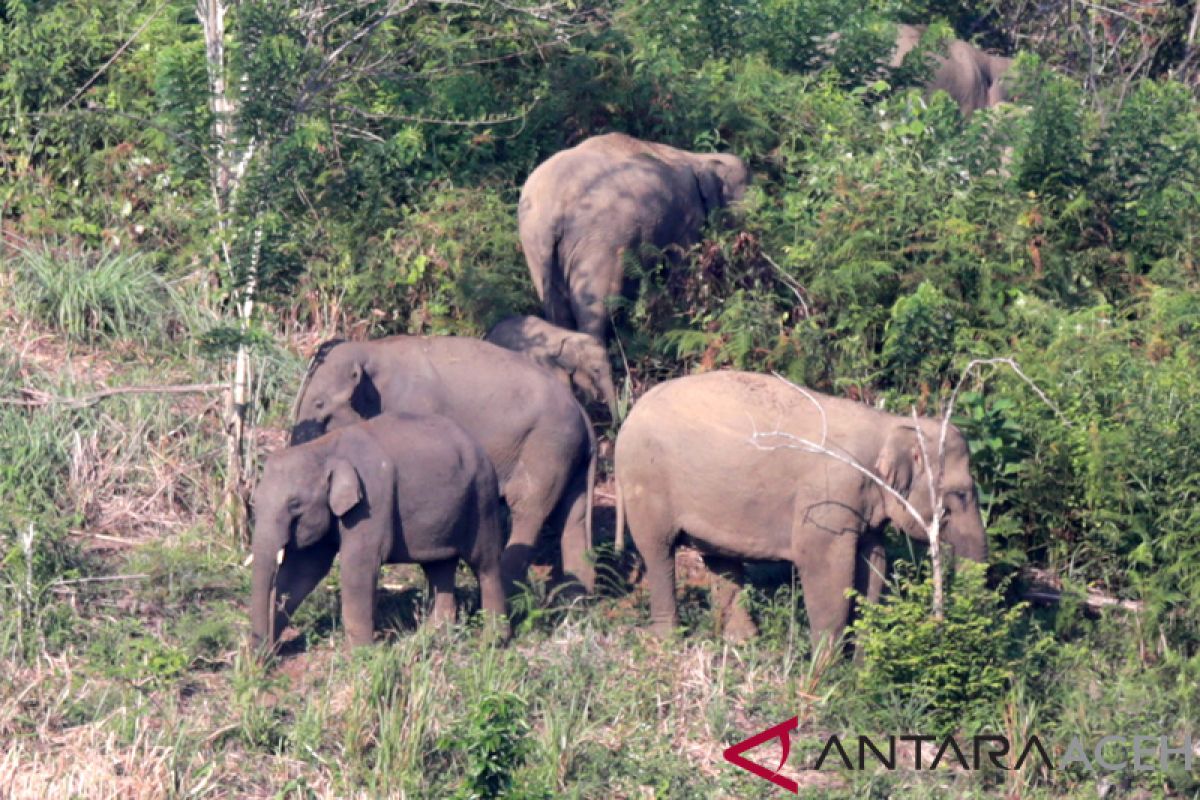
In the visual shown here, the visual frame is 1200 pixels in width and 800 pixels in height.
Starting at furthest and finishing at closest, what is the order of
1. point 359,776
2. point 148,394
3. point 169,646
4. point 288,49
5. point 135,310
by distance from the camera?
point 135,310 → point 148,394 → point 288,49 → point 169,646 → point 359,776

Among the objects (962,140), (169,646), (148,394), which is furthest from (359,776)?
(962,140)

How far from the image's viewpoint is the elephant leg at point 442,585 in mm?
9227

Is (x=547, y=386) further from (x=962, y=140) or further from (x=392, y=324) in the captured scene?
(x=962, y=140)

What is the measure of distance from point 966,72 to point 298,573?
8428 millimetres

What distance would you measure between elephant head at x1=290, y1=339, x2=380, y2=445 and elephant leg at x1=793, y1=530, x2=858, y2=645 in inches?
91.1

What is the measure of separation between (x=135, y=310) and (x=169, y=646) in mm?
3441

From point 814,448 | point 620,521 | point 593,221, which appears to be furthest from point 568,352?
point 814,448

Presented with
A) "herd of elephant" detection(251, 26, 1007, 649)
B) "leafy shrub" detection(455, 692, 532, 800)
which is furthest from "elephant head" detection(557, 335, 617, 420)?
"leafy shrub" detection(455, 692, 532, 800)

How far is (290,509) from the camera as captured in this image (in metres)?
8.73

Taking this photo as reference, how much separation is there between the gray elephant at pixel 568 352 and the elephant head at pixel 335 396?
114 cm

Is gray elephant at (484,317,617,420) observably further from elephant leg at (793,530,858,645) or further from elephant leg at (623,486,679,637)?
elephant leg at (793,530,858,645)

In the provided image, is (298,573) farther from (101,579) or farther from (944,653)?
(944,653)

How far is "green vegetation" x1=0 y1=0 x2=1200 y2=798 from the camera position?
8.39 m

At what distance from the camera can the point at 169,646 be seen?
8.95m
